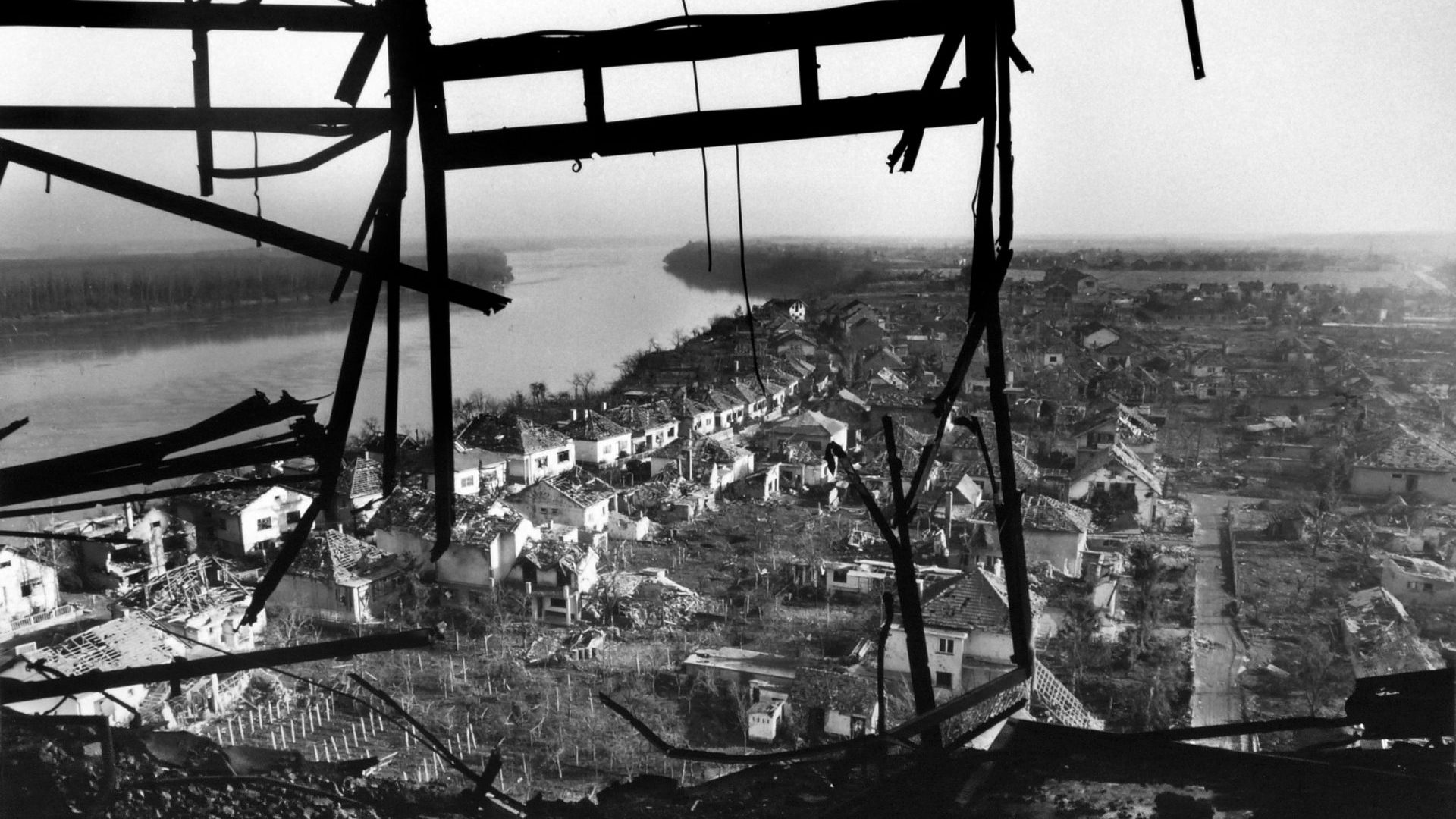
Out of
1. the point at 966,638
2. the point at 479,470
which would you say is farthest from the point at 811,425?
the point at 966,638

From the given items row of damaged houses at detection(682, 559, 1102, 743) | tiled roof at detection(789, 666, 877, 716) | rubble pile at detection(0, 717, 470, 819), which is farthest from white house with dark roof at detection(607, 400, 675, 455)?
rubble pile at detection(0, 717, 470, 819)

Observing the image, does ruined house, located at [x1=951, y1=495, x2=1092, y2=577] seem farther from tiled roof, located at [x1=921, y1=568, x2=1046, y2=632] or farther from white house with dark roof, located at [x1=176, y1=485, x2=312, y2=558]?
white house with dark roof, located at [x1=176, y1=485, x2=312, y2=558]

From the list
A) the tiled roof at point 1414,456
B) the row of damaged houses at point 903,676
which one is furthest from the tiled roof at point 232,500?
the tiled roof at point 1414,456

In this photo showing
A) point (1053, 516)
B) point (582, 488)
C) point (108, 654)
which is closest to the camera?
point (108, 654)

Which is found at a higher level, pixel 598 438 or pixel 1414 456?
pixel 598 438

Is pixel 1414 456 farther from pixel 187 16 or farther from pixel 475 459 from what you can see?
pixel 187 16

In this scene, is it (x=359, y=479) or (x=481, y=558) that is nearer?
(x=481, y=558)

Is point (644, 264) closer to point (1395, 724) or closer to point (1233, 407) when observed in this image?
point (1233, 407)
